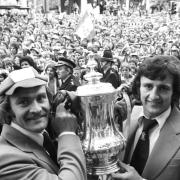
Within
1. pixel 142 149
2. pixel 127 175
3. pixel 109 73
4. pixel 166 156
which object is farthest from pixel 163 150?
pixel 109 73

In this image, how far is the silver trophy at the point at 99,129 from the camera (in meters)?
1.95

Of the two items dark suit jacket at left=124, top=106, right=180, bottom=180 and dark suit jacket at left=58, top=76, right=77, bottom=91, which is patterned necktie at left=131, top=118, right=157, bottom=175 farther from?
dark suit jacket at left=58, top=76, right=77, bottom=91

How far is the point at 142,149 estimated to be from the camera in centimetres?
216

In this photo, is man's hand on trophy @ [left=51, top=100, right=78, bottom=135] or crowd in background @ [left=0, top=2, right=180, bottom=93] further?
crowd in background @ [left=0, top=2, right=180, bottom=93]

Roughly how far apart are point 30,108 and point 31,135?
15 centimetres

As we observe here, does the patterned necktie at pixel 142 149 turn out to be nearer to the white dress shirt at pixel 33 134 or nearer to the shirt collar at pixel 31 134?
the white dress shirt at pixel 33 134

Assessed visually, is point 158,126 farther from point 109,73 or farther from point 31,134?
point 109,73

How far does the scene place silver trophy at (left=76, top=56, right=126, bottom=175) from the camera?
76.7 inches

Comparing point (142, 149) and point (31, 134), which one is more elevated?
point (31, 134)

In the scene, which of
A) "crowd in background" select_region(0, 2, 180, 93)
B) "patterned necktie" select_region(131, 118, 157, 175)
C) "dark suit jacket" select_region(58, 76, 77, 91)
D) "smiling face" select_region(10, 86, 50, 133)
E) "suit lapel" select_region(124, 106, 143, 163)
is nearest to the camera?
"smiling face" select_region(10, 86, 50, 133)

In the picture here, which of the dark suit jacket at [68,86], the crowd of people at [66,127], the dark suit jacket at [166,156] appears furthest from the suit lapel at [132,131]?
the dark suit jacket at [68,86]

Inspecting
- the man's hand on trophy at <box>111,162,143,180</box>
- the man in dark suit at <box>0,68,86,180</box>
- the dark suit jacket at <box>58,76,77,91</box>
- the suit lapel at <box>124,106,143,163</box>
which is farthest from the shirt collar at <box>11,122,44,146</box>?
the dark suit jacket at <box>58,76,77,91</box>

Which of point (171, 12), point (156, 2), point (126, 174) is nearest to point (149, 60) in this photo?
point (126, 174)

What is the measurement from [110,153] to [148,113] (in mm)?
376
